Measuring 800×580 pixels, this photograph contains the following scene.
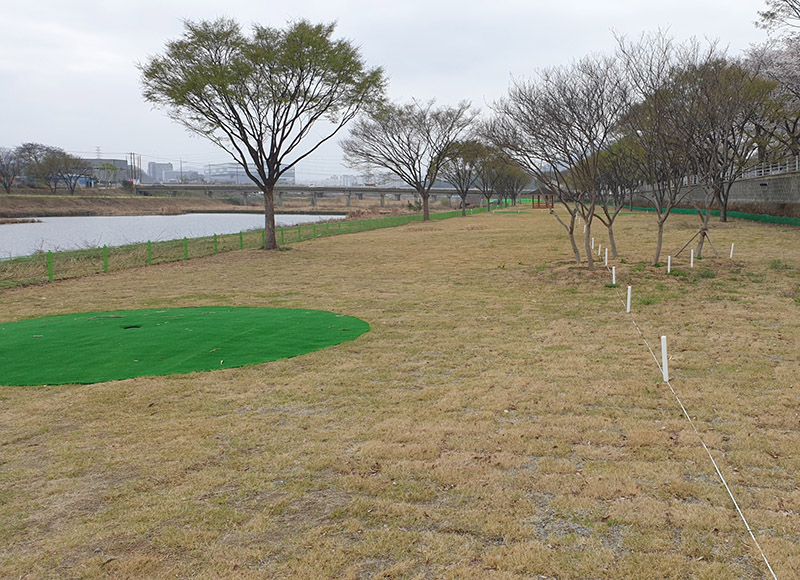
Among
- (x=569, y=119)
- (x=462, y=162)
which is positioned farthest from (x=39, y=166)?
(x=569, y=119)

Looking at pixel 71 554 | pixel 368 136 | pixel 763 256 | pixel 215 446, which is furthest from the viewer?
pixel 368 136

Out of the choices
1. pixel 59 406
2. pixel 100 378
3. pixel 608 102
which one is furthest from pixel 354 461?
pixel 608 102

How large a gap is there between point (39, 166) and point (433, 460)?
296ft

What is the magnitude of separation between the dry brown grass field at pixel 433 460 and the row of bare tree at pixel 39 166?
271 feet

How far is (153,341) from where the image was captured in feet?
29.5

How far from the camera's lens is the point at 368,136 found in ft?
168

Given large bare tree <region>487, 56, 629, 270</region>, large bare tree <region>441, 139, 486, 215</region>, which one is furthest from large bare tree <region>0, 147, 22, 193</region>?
large bare tree <region>487, 56, 629, 270</region>

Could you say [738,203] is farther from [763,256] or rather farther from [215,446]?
[215,446]

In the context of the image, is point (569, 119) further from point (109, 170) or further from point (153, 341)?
point (109, 170)

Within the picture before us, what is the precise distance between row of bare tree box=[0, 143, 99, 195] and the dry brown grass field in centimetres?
8257

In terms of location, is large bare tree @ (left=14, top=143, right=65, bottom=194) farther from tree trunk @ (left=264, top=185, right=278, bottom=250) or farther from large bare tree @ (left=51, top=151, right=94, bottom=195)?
tree trunk @ (left=264, top=185, right=278, bottom=250)

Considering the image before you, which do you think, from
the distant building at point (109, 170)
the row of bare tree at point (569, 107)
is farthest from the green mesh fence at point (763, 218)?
the distant building at point (109, 170)

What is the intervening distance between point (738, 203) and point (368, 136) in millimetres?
29361

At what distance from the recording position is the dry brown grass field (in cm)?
355
